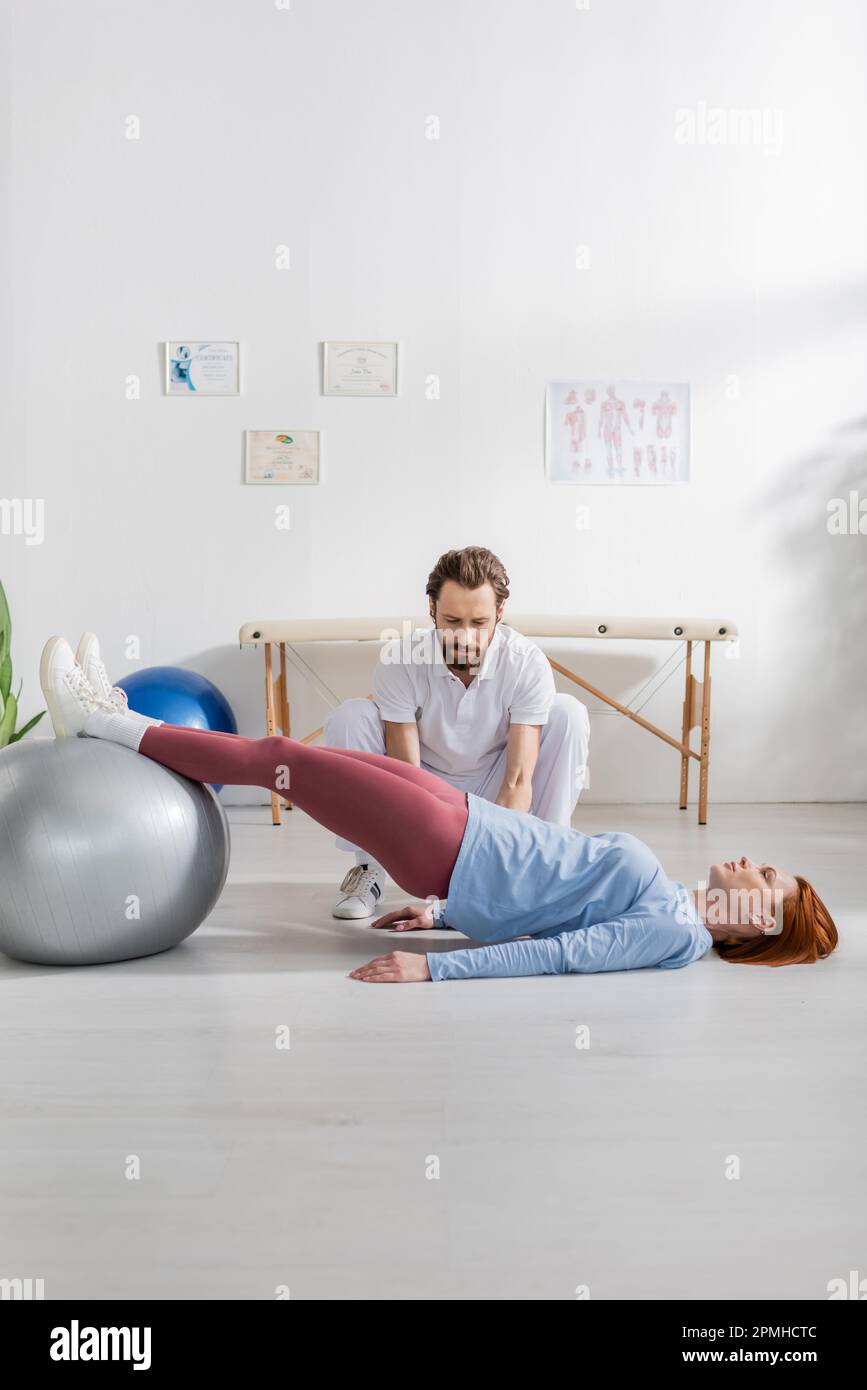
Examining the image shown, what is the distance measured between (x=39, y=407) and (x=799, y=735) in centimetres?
312

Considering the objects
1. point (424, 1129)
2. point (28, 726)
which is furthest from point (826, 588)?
point (424, 1129)

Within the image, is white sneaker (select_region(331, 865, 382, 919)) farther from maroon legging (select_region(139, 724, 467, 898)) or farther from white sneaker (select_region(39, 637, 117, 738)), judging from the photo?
white sneaker (select_region(39, 637, 117, 738))

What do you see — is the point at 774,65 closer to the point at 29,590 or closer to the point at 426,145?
the point at 426,145

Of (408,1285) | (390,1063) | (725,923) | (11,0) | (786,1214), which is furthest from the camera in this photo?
(11,0)

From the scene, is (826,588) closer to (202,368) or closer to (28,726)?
(202,368)

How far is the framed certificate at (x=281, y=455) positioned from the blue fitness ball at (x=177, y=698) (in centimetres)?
80

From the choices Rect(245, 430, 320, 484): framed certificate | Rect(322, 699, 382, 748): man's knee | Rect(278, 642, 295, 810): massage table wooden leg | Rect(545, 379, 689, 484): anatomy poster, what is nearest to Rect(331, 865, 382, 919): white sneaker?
Rect(322, 699, 382, 748): man's knee

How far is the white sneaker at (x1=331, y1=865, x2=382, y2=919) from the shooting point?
8.57 feet

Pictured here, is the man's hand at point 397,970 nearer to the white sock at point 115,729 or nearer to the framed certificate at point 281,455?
the white sock at point 115,729

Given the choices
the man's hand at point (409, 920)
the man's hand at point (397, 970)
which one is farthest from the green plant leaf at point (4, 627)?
the man's hand at point (397, 970)

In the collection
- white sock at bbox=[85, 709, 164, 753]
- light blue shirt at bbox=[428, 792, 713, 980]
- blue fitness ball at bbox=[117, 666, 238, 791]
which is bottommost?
light blue shirt at bbox=[428, 792, 713, 980]

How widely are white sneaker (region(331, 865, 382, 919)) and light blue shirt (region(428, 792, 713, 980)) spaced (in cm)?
47

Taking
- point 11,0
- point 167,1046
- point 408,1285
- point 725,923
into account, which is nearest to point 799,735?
point 725,923

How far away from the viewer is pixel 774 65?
431 cm
